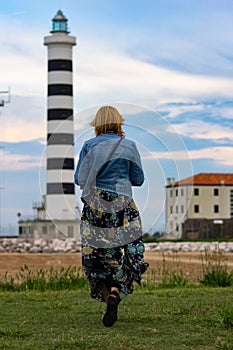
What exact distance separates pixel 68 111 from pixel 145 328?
39111mm

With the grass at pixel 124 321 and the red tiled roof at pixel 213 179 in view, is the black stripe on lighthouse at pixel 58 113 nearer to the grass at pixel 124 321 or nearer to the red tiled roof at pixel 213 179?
the red tiled roof at pixel 213 179

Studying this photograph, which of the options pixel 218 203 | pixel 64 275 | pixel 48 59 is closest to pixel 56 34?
pixel 48 59

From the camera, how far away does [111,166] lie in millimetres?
7047

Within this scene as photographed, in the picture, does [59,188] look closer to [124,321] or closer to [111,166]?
[124,321]

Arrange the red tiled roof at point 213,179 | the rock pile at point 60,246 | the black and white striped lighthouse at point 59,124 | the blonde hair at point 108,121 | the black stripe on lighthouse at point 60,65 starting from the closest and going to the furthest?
1. the blonde hair at point 108,121
2. the rock pile at point 60,246
3. the black and white striped lighthouse at point 59,124
4. the black stripe on lighthouse at point 60,65
5. the red tiled roof at point 213,179

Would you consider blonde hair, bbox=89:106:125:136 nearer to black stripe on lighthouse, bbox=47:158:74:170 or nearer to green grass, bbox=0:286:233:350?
green grass, bbox=0:286:233:350

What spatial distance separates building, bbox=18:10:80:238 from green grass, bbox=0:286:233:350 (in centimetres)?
3524

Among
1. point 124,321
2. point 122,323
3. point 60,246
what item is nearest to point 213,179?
point 60,246

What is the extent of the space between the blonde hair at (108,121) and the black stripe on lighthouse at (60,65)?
39.2 m

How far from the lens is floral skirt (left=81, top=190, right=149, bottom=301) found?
7031mm

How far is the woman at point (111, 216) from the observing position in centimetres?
703

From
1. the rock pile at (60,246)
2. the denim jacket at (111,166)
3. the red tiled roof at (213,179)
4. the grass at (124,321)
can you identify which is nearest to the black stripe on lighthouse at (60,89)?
the rock pile at (60,246)

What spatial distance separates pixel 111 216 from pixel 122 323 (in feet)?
3.00

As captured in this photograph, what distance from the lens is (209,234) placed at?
194 feet
